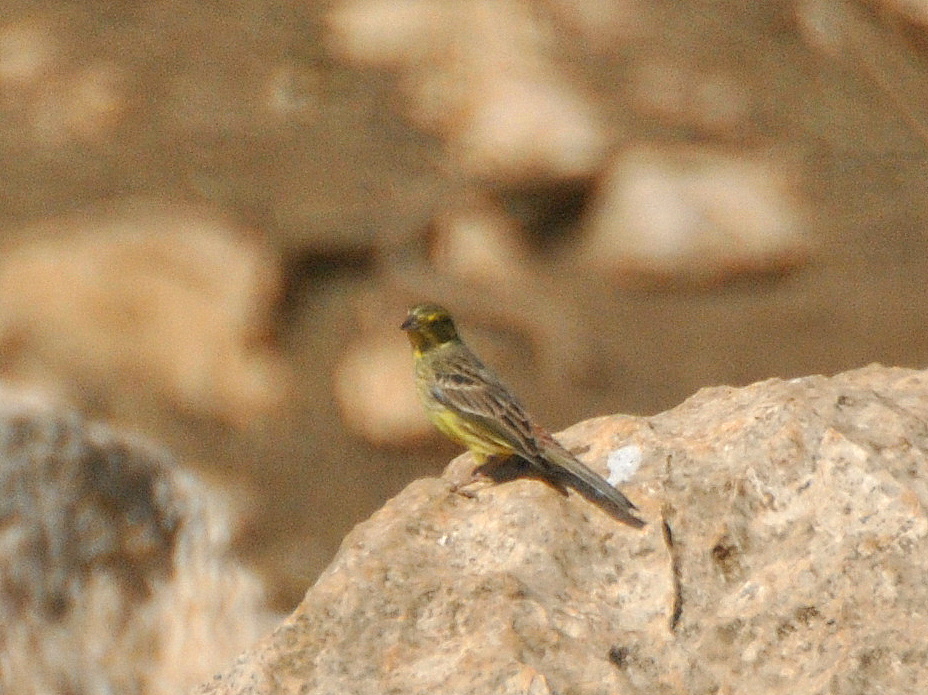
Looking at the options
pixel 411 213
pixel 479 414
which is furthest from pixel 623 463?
pixel 411 213

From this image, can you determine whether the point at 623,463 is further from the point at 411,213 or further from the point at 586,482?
the point at 411,213

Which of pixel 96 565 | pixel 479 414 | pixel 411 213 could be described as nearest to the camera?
pixel 96 565

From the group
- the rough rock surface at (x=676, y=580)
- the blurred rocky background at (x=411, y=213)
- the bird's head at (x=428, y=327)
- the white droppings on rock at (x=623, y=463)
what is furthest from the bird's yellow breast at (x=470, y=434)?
the blurred rocky background at (x=411, y=213)

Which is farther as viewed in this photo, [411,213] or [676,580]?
[411,213]

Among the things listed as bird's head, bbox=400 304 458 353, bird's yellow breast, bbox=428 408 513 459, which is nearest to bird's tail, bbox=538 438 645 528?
bird's yellow breast, bbox=428 408 513 459

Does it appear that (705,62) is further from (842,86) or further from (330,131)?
(330,131)

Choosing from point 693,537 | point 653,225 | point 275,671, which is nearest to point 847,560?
point 693,537

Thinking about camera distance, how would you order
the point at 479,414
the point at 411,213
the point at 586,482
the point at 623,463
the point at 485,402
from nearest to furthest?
the point at 586,482, the point at 623,463, the point at 479,414, the point at 485,402, the point at 411,213
